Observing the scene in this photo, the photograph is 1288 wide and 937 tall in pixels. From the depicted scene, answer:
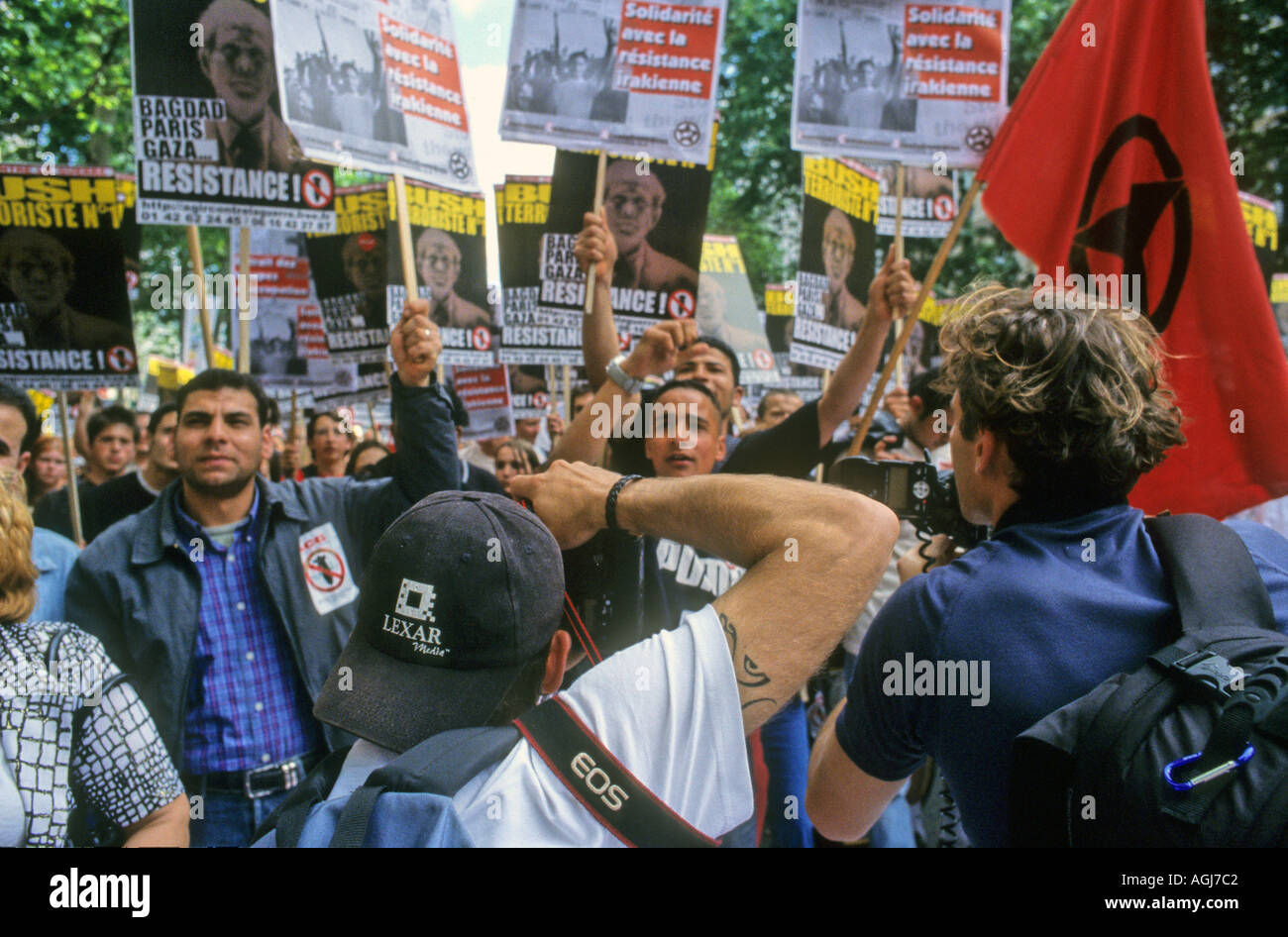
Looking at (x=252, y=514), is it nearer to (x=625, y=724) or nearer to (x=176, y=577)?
(x=176, y=577)

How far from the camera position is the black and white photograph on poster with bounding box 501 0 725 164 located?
420 centimetres

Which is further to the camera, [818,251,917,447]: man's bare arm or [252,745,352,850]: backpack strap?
[818,251,917,447]: man's bare arm

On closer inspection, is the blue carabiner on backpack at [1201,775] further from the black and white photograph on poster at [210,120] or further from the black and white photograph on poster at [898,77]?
the black and white photograph on poster at [210,120]

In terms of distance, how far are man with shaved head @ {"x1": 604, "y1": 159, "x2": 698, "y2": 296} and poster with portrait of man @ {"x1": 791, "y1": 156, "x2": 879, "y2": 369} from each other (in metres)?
0.74

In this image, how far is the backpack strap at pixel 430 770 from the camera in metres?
1.07

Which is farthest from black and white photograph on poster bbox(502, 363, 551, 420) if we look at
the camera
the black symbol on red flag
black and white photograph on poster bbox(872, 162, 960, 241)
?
the camera

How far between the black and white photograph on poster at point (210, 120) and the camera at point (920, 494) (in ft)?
9.19

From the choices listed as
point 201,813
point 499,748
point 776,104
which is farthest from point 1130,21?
point 776,104

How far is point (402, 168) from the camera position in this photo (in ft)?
12.8

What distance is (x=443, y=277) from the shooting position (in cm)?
596

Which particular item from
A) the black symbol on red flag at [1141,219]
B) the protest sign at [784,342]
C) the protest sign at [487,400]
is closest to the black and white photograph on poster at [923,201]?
the protest sign at [784,342]

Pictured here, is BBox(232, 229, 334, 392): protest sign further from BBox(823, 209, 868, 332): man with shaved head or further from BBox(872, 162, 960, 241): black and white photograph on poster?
BBox(872, 162, 960, 241): black and white photograph on poster

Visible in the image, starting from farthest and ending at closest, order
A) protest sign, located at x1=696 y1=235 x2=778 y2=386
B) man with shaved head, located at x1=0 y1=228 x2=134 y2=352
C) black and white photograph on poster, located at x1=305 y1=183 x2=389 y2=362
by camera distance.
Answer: protest sign, located at x1=696 y1=235 x2=778 y2=386 < black and white photograph on poster, located at x1=305 y1=183 x2=389 y2=362 < man with shaved head, located at x1=0 y1=228 x2=134 y2=352
